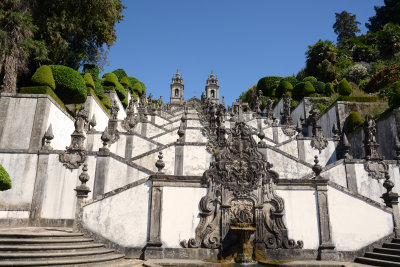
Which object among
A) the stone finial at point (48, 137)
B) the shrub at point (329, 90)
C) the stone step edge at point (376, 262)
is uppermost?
the shrub at point (329, 90)

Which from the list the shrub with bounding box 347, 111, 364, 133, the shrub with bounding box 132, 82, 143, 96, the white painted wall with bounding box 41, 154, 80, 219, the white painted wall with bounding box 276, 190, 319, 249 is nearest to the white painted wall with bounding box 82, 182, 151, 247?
the white painted wall with bounding box 41, 154, 80, 219

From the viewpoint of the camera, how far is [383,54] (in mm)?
36062

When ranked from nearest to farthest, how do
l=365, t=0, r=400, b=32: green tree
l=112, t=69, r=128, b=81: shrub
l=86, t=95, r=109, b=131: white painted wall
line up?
l=86, t=95, r=109, b=131: white painted wall → l=112, t=69, r=128, b=81: shrub → l=365, t=0, r=400, b=32: green tree

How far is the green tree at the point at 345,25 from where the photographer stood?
52.9m

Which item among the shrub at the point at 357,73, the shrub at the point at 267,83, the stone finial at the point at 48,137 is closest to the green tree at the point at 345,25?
the shrub at the point at 267,83

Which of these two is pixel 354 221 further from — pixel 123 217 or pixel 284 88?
pixel 284 88

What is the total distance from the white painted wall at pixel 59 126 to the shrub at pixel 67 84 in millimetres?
1488

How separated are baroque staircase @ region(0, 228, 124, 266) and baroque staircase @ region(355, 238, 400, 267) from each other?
718 cm

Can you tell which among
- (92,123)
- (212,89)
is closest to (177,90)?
(212,89)

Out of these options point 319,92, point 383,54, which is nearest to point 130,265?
point 319,92

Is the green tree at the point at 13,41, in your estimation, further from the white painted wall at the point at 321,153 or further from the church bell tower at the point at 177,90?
the church bell tower at the point at 177,90

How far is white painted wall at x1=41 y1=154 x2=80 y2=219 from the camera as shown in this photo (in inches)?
488

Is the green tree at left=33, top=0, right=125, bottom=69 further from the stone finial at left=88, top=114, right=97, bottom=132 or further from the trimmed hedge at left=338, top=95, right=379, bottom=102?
the trimmed hedge at left=338, top=95, right=379, bottom=102

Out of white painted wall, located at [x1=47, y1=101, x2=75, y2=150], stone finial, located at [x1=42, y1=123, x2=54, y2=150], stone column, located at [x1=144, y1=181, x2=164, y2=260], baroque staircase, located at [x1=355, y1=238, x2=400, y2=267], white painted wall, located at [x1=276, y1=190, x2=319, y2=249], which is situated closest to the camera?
baroque staircase, located at [x1=355, y1=238, x2=400, y2=267]
